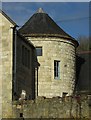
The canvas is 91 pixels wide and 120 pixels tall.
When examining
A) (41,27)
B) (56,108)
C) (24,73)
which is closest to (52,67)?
(41,27)

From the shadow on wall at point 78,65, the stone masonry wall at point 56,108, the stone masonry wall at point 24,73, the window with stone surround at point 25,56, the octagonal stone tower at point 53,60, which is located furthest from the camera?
the shadow on wall at point 78,65

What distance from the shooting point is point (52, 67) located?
119 ft

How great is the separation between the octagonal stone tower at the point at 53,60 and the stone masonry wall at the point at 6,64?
531 cm

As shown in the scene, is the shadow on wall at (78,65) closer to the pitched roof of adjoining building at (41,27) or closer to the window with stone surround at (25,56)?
the pitched roof of adjoining building at (41,27)

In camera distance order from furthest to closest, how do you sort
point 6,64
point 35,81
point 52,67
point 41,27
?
point 41,27, point 52,67, point 35,81, point 6,64

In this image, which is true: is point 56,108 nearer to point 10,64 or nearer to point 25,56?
point 10,64

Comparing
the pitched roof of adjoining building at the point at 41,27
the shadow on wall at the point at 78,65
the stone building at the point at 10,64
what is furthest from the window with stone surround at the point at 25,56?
the shadow on wall at the point at 78,65

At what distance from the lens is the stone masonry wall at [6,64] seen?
30.2 m

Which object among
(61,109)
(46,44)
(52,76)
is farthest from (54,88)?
(61,109)

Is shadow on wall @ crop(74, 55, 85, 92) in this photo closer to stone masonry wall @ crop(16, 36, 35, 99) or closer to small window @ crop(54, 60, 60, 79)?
small window @ crop(54, 60, 60, 79)

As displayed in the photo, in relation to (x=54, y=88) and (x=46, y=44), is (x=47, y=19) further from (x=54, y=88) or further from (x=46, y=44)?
(x=54, y=88)

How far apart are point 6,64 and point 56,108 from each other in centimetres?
538

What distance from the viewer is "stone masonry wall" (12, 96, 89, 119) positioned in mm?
26344

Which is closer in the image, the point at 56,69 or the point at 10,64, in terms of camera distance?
the point at 10,64
